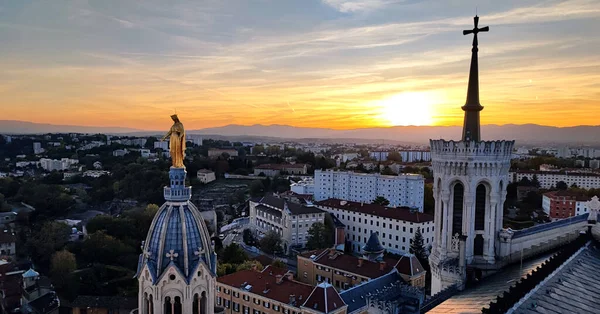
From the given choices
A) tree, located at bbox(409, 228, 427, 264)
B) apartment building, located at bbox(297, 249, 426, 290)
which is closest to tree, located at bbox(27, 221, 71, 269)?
apartment building, located at bbox(297, 249, 426, 290)

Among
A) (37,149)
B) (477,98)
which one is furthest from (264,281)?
(37,149)

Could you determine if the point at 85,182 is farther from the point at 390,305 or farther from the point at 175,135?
the point at 175,135

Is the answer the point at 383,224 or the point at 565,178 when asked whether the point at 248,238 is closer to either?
the point at 383,224

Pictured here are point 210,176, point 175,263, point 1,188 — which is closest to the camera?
point 175,263

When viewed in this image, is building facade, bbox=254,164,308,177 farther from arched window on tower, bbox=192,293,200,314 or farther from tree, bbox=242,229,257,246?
arched window on tower, bbox=192,293,200,314

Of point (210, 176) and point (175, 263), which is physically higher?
point (175, 263)

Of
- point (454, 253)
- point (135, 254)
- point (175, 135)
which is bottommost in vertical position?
point (135, 254)

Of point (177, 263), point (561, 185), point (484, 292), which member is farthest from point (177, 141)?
point (561, 185)
